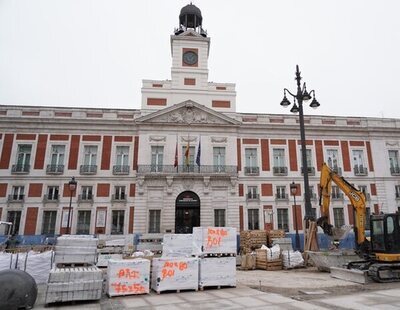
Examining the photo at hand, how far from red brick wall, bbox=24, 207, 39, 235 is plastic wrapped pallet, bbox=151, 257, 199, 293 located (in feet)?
59.7

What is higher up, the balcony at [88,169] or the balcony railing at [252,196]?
the balcony at [88,169]

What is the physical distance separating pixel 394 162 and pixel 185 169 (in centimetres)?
2112

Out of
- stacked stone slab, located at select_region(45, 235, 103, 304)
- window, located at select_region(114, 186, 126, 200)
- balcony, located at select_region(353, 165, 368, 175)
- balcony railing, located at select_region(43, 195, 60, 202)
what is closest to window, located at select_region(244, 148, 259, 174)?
balcony, located at select_region(353, 165, 368, 175)

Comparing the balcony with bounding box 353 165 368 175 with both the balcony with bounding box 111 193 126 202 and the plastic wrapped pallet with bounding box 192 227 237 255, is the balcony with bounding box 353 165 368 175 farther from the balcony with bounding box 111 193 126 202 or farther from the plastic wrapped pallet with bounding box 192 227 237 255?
the balcony with bounding box 111 193 126 202

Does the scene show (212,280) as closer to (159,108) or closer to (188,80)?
(159,108)

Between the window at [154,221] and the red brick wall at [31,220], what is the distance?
944 cm

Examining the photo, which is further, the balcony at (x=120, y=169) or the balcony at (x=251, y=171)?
the balcony at (x=251, y=171)

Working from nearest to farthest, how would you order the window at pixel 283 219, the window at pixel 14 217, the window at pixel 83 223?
1. the window at pixel 14 217
2. the window at pixel 83 223
3. the window at pixel 283 219

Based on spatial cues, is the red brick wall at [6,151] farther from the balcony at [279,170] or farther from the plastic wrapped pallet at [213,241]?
the balcony at [279,170]

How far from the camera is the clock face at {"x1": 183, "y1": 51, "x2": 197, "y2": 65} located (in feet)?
98.5

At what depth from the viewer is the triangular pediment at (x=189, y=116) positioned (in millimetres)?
26781

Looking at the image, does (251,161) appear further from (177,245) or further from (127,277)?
(127,277)

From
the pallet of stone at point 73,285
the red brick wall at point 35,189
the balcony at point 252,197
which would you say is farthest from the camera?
the balcony at point 252,197

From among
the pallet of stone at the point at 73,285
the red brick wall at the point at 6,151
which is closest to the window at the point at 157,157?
the red brick wall at the point at 6,151
